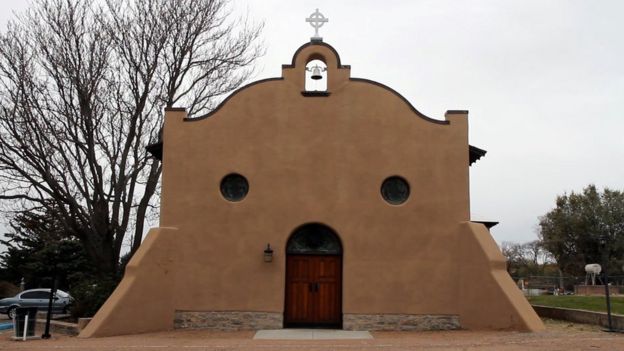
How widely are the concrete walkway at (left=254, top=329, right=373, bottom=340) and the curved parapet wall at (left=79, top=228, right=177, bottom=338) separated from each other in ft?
8.27

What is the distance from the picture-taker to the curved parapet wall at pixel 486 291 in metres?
13.7

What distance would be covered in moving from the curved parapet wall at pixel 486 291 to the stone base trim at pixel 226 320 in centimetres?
464

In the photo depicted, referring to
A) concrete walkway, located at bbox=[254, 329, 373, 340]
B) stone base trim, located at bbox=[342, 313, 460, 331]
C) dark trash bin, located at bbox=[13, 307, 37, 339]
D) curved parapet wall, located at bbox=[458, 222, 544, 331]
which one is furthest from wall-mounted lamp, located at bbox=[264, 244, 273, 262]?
dark trash bin, located at bbox=[13, 307, 37, 339]

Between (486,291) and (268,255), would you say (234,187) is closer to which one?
(268,255)

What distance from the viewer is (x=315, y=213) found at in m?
15.4

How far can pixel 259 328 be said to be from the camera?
14953mm

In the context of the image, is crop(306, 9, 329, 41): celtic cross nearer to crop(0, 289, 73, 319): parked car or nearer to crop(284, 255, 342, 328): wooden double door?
crop(284, 255, 342, 328): wooden double door

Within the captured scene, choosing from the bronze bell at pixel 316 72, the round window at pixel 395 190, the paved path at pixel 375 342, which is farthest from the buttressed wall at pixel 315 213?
the paved path at pixel 375 342

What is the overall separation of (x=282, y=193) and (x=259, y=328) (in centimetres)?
341

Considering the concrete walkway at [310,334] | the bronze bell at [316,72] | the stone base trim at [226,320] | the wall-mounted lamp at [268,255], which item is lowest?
the concrete walkway at [310,334]

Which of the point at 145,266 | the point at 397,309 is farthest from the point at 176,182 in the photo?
the point at 397,309

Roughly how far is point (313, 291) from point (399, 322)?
2.28 metres

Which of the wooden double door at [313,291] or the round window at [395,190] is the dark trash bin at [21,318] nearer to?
the wooden double door at [313,291]

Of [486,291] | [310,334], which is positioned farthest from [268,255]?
[486,291]
